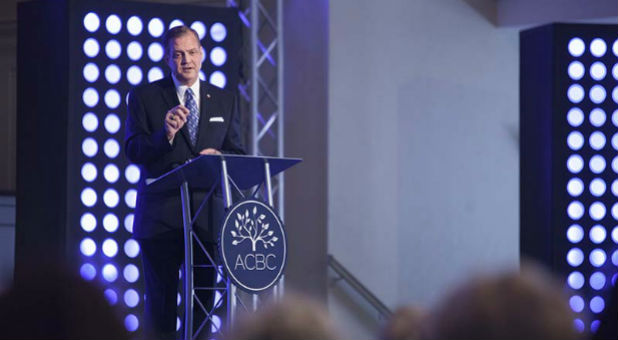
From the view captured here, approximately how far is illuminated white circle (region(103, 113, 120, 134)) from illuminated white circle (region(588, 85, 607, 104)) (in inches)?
90.1

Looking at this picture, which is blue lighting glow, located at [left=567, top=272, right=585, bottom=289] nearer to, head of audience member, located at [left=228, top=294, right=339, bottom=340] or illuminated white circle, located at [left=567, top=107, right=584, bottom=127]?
illuminated white circle, located at [left=567, top=107, right=584, bottom=127]

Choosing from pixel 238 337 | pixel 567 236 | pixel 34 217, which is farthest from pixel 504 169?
pixel 238 337

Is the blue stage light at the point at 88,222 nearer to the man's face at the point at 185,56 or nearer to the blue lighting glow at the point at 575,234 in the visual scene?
the man's face at the point at 185,56

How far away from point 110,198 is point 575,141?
224 centimetres

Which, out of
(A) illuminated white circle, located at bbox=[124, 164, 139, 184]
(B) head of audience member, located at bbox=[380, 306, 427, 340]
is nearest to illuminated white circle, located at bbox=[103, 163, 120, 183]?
(A) illuminated white circle, located at bbox=[124, 164, 139, 184]

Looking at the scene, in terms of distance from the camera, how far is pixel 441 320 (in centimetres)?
74

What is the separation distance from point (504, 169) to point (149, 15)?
8.85 feet

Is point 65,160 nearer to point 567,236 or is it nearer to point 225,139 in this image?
point 225,139

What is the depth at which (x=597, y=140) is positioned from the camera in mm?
4559

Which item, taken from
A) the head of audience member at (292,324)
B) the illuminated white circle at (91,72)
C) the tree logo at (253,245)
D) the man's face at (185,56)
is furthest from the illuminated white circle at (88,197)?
the head of audience member at (292,324)

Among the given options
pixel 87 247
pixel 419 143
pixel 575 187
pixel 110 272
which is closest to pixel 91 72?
pixel 87 247

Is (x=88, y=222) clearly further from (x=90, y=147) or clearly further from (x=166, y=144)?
(x=166, y=144)

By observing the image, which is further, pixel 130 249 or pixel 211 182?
pixel 130 249

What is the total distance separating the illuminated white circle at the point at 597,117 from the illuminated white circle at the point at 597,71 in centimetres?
15
